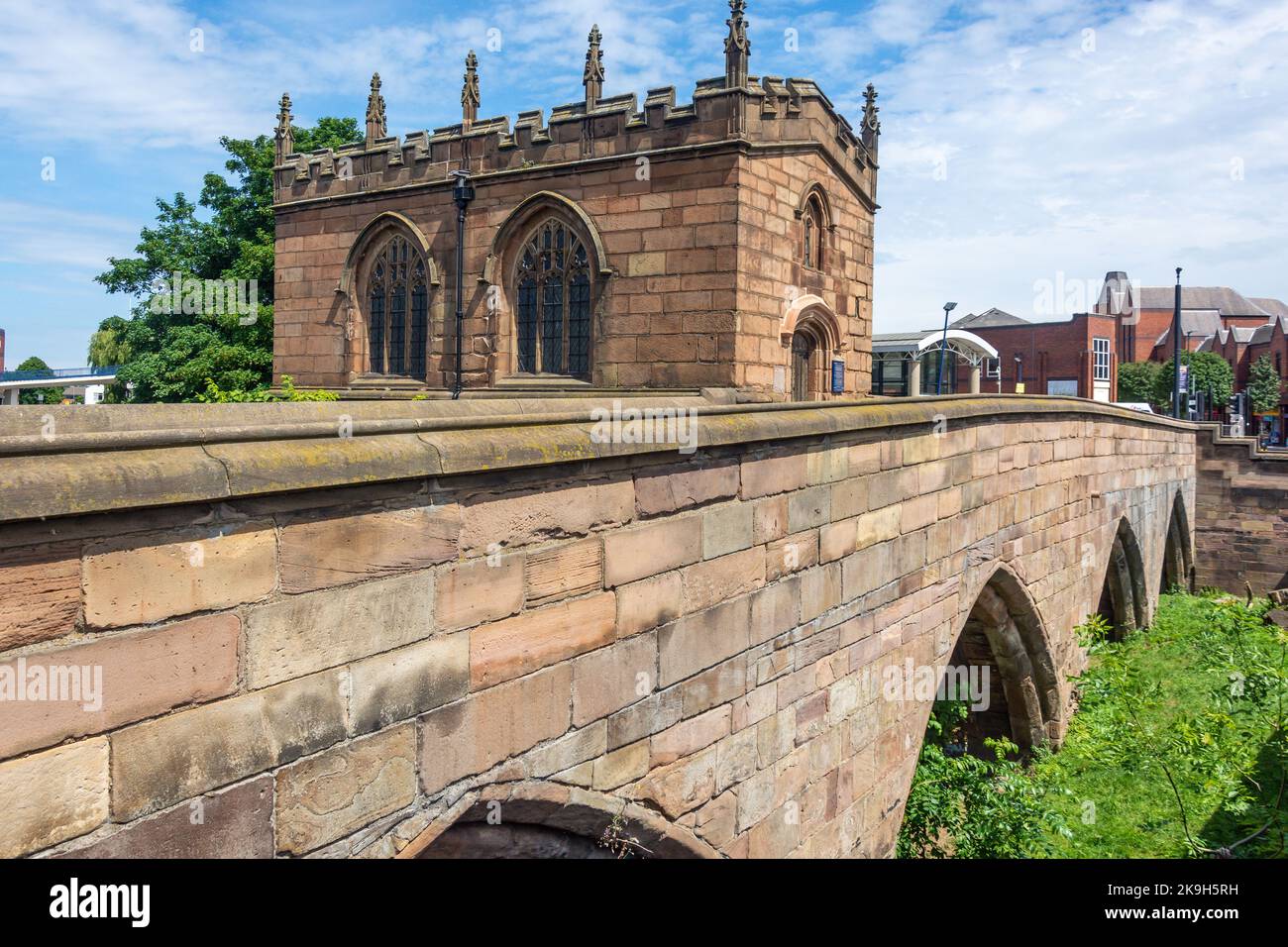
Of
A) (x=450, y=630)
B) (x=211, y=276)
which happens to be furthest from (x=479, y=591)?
(x=211, y=276)

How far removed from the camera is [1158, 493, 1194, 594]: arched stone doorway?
30.5m

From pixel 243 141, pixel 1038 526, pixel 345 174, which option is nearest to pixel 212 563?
pixel 1038 526

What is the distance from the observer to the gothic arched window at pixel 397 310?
18391 mm

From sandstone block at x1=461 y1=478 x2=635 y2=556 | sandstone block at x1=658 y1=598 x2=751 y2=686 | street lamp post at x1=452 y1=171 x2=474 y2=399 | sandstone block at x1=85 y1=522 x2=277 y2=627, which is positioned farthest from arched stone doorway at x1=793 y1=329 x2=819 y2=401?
sandstone block at x1=85 y1=522 x2=277 y2=627

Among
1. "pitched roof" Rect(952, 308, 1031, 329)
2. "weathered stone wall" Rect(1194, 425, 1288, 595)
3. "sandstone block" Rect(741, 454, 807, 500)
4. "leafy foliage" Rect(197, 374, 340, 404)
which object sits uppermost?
"pitched roof" Rect(952, 308, 1031, 329)

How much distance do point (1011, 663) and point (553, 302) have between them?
9.66 meters

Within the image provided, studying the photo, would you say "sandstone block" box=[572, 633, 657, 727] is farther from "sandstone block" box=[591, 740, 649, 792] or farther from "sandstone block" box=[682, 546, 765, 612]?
"sandstone block" box=[682, 546, 765, 612]

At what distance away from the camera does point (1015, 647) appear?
14.1m

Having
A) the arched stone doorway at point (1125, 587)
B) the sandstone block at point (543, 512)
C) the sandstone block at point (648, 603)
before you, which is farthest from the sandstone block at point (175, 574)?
the arched stone doorway at point (1125, 587)

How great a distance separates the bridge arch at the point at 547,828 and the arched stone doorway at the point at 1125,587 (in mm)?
17730

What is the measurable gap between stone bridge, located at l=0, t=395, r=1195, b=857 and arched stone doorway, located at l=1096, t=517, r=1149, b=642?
14.8m
